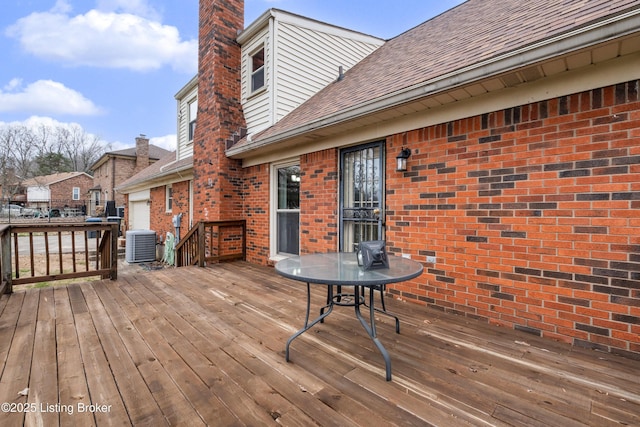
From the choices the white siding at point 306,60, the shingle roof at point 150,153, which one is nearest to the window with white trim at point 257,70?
the white siding at point 306,60

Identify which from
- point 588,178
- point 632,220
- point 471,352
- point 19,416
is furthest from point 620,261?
point 19,416

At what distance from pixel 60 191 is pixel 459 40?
4448 cm

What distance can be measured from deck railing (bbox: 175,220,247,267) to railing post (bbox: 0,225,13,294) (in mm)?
2595

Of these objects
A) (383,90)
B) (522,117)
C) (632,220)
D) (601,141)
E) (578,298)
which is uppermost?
(383,90)

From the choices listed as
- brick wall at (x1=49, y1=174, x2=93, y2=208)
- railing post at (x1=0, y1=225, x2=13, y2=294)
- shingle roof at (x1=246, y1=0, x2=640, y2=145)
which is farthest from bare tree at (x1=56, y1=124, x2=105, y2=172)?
shingle roof at (x1=246, y1=0, x2=640, y2=145)

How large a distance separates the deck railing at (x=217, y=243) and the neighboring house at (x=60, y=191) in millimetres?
36094

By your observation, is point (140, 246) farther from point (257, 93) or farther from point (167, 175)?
point (257, 93)

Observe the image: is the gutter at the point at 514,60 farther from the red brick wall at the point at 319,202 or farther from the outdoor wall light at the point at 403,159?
the red brick wall at the point at 319,202

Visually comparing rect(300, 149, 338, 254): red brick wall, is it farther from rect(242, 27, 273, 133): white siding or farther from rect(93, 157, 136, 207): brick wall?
rect(93, 157, 136, 207): brick wall

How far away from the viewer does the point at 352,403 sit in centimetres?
167

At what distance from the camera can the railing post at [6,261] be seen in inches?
145

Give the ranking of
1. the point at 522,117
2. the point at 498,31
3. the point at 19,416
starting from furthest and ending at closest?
the point at 498,31, the point at 522,117, the point at 19,416

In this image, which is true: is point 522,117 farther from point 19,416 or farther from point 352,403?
point 19,416

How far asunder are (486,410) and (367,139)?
3.13 m
